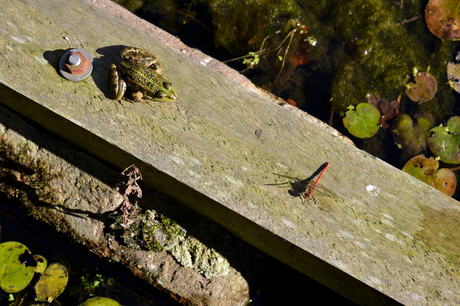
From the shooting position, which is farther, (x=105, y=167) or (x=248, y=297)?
(x=248, y=297)

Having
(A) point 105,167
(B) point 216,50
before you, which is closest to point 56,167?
(A) point 105,167

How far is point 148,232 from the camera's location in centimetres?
265

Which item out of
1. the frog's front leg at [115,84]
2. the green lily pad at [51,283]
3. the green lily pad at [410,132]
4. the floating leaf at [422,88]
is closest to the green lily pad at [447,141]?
the green lily pad at [410,132]

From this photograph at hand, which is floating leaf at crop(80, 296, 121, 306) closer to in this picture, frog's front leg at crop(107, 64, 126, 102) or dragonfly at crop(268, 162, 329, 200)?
frog's front leg at crop(107, 64, 126, 102)

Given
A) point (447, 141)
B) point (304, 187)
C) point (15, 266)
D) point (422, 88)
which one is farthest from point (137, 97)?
point (447, 141)

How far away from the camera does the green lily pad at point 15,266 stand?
282 centimetres

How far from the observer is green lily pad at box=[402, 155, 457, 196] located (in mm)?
3299

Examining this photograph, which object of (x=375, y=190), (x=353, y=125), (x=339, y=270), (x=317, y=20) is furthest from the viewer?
(x=317, y=20)

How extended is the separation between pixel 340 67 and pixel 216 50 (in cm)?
122

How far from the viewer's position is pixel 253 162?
85.0 inches

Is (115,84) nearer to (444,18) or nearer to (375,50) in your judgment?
(375,50)

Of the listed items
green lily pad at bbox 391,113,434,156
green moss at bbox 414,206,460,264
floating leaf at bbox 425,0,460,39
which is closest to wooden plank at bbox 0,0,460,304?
green moss at bbox 414,206,460,264

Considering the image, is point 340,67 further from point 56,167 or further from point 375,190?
point 56,167

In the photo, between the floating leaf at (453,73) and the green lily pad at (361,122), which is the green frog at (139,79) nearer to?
the green lily pad at (361,122)
